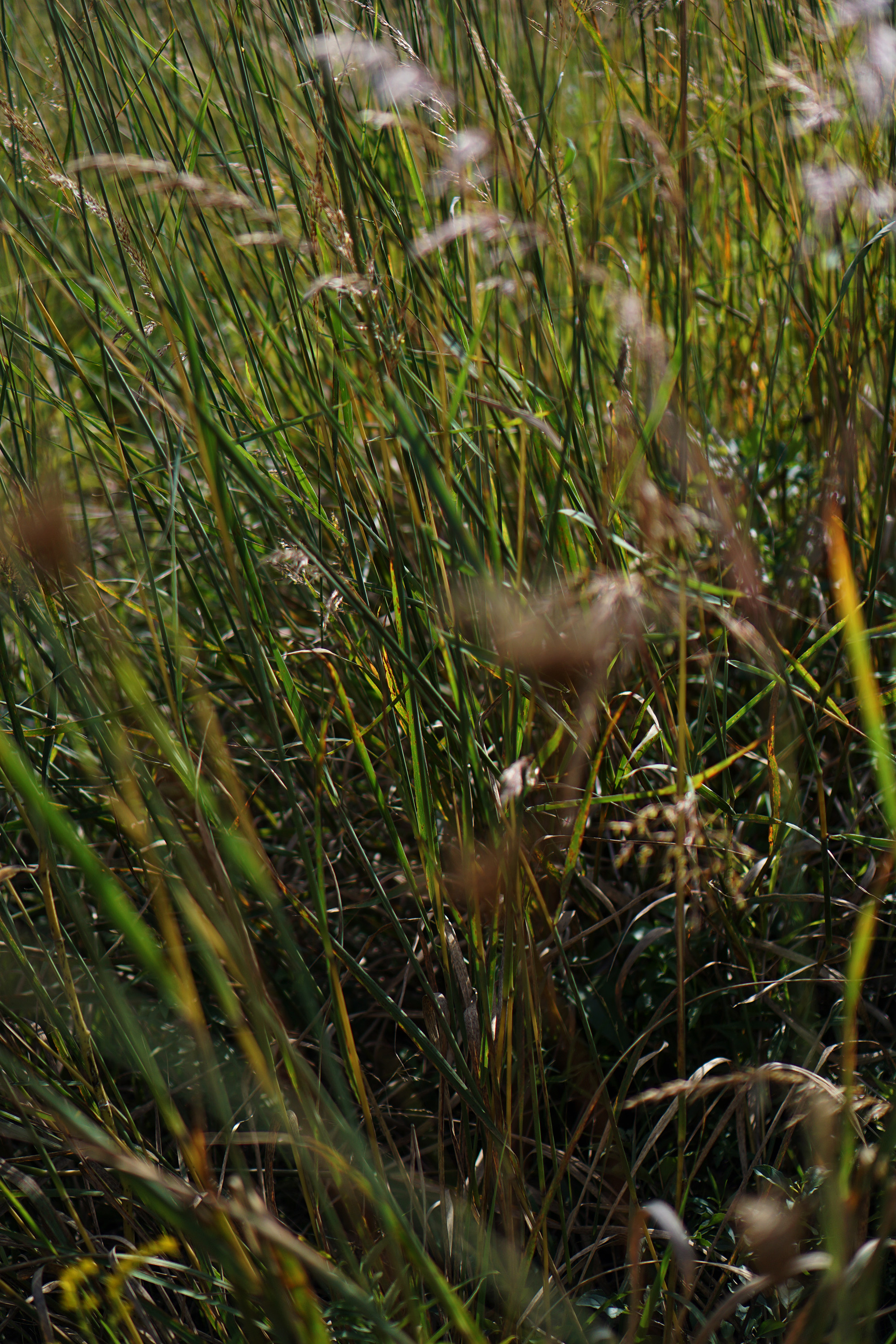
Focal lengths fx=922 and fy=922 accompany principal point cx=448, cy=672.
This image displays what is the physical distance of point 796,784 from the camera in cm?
89

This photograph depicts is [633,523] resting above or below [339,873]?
above

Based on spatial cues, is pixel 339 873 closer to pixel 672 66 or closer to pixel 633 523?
pixel 633 523

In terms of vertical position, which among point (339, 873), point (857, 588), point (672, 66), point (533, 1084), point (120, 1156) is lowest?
point (339, 873)

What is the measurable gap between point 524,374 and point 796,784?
0.47 m

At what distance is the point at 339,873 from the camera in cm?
109

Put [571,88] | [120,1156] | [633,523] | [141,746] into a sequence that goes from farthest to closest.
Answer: [571,88], [141,746], [633,523], [120,1156]

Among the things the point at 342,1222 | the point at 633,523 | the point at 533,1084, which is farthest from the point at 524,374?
the point at 342,1222

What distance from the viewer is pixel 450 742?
78cm

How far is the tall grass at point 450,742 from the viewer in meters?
0.56

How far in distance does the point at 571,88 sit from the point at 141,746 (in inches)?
58.7

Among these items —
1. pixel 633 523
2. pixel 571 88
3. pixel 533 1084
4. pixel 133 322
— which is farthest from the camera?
pixel 571 88

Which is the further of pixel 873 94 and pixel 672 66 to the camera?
pixel 672 66

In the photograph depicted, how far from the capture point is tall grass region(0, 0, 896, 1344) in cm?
56

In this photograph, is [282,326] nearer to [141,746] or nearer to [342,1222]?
[141,746]
